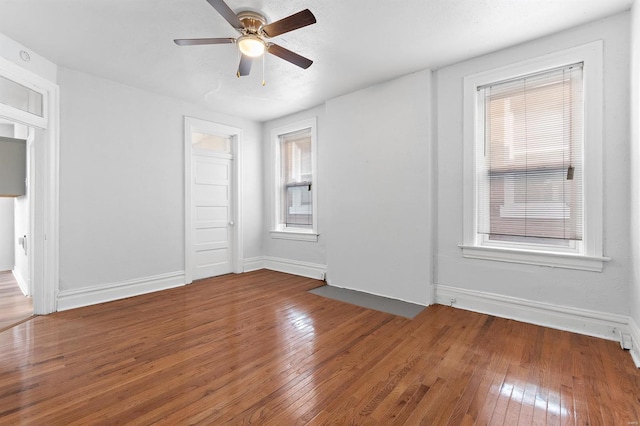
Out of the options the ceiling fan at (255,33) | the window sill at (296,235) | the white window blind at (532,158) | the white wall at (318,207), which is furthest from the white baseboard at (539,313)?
the ceiling fan at (255,33)

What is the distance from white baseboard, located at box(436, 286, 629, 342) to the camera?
8.51 feet

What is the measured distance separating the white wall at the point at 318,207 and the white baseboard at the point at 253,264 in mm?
173

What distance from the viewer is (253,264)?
5.58m

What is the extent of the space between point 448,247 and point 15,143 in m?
6.15

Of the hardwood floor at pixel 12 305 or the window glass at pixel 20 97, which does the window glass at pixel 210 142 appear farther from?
the hardwood floor at pixel 12 305

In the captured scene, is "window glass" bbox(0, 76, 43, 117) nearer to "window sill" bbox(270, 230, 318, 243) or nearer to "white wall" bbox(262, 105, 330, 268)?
"white wall" bbox(262, 105, 330, 268)

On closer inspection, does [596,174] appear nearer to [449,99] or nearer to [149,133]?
[449,99]

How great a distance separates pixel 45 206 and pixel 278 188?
10.7 feet

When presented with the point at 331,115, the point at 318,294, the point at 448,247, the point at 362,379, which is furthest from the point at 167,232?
the point at 448,247

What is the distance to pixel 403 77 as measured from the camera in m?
3.71

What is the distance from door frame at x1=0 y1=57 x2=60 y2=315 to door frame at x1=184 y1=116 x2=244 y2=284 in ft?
5.05

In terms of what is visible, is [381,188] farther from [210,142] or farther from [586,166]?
[210,142]

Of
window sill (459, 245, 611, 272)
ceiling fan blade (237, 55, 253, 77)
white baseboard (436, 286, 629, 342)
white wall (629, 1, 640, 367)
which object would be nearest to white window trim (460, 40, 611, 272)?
window sill (459, 245, 611, 272)

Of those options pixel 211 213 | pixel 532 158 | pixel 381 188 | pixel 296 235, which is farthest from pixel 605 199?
pixel 211 213
